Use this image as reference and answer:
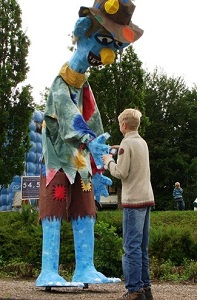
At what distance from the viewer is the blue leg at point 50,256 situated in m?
6.29

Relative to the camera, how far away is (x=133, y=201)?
5.34 meters

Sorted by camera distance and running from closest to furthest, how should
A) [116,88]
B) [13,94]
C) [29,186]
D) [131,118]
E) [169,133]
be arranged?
[131,118] → [29,186] → [13,94] → [116,88] → [169,133]

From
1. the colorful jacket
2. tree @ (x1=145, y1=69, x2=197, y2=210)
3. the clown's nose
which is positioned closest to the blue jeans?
the colorful jacket

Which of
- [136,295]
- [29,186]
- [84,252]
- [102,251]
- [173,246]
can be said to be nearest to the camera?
[136,295]

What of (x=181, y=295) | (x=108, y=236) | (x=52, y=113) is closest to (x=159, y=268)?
(x=108, y=236)

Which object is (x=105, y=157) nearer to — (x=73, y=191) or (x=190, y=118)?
(x=73, y=191)

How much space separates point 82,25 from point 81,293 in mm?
2623

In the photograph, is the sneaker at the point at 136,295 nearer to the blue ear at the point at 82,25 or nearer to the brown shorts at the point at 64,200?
the brown shorts at the point at 64,200

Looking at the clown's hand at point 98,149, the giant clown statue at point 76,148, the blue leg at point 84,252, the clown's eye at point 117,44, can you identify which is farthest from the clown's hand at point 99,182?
the clown's eye at point 117,44

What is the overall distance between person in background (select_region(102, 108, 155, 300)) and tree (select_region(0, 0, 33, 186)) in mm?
15453

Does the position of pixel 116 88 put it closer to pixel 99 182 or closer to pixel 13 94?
pixel 13 94

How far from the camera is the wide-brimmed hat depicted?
638 cm

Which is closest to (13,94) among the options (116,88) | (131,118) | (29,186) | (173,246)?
(29,186)

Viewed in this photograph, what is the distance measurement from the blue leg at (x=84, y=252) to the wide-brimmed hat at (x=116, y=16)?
6.01ft
